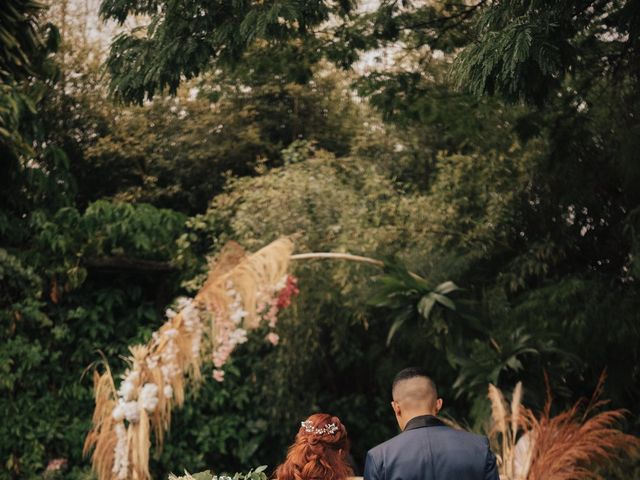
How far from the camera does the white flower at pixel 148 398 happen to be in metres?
5.74

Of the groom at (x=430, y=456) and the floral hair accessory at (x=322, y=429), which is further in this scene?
the floral hair accessory at (x=322, y=429)

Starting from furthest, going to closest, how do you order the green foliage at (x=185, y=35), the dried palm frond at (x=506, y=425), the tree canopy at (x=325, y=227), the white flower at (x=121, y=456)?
the tree canopy at (x=325, y=227) → the white flower at (x=121, y=456) → the dried palm frond at (x=506, y=425) → the green foliage at (x=185, y=35)

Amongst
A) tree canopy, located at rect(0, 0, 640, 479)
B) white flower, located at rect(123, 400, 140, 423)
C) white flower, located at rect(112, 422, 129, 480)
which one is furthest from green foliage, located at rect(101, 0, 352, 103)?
white flower, located at rect(112, 422, 129, 480)

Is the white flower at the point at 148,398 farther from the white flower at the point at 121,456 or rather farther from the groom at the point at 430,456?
the groom at the point at 430,456

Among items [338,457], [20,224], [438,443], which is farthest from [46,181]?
[438,443]

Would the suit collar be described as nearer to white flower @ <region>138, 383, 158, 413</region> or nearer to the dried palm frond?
the dried palm frond

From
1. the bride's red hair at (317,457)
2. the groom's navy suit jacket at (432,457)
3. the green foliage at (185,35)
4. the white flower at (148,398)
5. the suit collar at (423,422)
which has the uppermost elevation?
the green foliage at (185,35)

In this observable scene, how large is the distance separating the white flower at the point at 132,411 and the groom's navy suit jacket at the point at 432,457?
10.4ft

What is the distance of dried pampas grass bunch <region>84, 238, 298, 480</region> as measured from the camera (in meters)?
5.66

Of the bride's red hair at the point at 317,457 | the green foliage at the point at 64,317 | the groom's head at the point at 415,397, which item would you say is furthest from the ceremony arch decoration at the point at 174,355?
the groom's head at the point at 415,397

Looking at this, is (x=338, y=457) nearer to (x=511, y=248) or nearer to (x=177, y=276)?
(x=511, y=248)

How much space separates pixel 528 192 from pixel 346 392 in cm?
307

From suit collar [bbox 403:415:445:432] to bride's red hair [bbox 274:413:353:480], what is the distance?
16.9 inches

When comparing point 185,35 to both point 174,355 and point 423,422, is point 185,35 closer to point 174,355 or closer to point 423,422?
point 174,355
